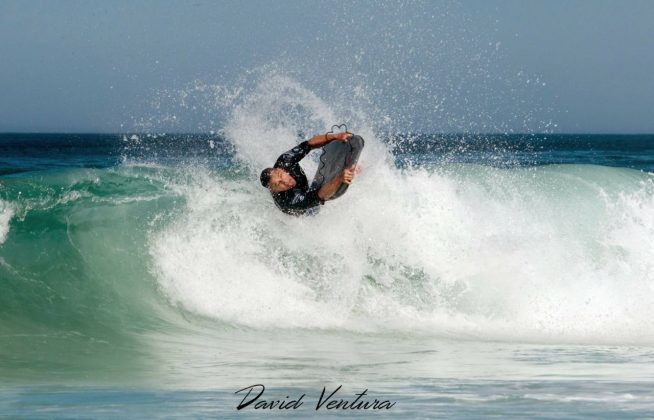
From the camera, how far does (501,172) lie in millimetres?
13047

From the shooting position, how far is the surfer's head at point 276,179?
7.44 metres

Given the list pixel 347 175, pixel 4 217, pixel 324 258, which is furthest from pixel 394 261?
pixel 4 217

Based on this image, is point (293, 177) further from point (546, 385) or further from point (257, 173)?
point (546, 385)

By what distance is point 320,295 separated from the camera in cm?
846

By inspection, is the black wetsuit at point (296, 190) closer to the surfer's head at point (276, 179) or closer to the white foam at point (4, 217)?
the surfer's head at point (276, 179)

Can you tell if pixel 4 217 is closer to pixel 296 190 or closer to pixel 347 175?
pixel 296 190

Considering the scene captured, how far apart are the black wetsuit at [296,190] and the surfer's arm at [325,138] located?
6cm

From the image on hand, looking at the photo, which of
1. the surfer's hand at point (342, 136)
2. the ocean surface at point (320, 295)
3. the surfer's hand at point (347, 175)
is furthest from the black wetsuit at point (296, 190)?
the ocean surface at point (320, 295)

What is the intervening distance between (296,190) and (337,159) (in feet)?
1.59

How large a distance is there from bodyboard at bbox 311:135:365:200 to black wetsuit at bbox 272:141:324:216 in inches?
5.0

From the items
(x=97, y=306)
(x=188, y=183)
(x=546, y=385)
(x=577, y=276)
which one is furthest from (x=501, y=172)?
(x=546, y=385)

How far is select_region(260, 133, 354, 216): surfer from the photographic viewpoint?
747 centimetres
